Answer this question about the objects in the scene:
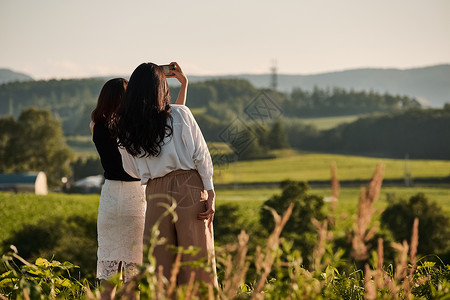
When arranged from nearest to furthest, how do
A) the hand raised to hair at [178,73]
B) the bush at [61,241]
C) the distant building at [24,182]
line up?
the hand raised to hair at [178,73] → the bush at [61,241] → the distant building at [24,182]

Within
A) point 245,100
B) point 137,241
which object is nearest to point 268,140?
point 245,100

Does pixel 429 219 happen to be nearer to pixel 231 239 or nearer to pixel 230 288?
pixel 231 239

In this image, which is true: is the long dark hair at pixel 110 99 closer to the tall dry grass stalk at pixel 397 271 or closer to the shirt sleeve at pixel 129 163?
the shirt sleeve at pixel 129 163

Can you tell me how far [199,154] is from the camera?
333 cm

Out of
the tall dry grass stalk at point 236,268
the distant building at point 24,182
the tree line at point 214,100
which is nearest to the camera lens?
the tall dry grass stalk at point 236,268

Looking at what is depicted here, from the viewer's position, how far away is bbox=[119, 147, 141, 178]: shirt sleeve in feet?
11.5

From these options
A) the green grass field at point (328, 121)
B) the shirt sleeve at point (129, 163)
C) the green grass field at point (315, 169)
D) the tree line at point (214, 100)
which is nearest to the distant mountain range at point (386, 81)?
the tree line at point (214, 100)

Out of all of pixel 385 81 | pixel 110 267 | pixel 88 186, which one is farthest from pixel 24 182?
pixel 385 81

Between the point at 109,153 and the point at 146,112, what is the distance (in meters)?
0.59

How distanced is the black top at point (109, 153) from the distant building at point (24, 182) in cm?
6495

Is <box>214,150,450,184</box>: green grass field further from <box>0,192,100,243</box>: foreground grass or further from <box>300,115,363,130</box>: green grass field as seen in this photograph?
<box>0,192,100,243</box>: foreground grass

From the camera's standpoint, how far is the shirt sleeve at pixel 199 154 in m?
3.33

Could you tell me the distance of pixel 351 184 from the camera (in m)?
71.5

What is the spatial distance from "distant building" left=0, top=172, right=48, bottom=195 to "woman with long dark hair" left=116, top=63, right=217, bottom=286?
65.4m
